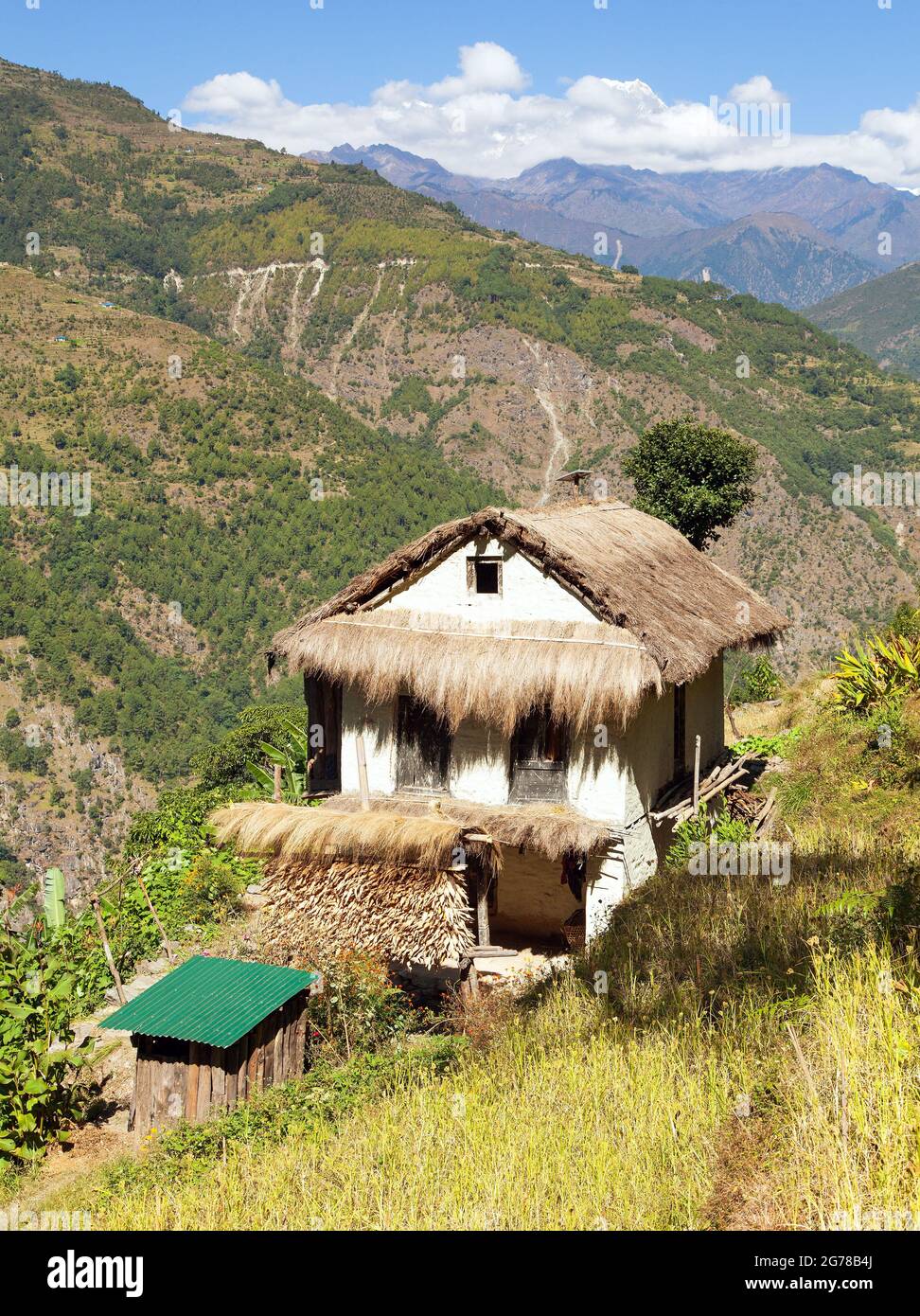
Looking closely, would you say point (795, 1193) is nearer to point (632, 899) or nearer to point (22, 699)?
point (632, 899)

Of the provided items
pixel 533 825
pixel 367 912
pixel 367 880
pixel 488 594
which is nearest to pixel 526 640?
pixel 488 594

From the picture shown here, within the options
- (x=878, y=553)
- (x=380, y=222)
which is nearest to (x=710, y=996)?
(x=878, y=553)

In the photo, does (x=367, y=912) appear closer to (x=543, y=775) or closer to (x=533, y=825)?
(x=533, y=825)

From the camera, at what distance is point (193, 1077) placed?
31.9 ft

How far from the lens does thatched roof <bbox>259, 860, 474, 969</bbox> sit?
12.1m

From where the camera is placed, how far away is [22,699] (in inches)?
1900

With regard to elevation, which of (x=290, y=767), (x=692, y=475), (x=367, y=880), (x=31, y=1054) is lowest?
(x=31, y=1054)

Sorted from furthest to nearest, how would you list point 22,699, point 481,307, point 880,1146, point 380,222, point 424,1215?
1. point 380,222
2. point 481,307
3. point 22,699
4. point 424,1215
5. point 880,1146

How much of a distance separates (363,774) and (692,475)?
48.5 ft

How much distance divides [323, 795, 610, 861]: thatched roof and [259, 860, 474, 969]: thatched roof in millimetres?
812

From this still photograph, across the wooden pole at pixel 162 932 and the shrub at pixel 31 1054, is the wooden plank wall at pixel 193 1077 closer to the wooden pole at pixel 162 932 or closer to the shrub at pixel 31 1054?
the shrub at pixel 31 1054

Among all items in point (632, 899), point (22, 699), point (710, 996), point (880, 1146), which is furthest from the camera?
point (22, 699)

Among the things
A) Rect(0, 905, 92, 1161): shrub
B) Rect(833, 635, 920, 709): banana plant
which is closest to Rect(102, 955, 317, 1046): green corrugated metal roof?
Rect(0, 905, 92, 1161): shrub
